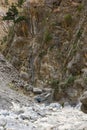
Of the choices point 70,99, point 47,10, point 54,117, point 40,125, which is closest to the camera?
point 40,125

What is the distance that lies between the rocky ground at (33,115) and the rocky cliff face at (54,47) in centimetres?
263

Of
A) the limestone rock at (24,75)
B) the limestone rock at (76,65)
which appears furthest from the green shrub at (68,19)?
the limestone rock at (24,75)

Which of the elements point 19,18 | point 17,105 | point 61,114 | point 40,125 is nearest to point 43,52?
point 19,18

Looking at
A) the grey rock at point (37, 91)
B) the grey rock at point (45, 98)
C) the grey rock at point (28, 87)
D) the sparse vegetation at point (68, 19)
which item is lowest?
the grey rock at point (28, 87)

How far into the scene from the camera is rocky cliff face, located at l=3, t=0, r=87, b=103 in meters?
36.8

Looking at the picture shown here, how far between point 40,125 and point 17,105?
28.0 feet

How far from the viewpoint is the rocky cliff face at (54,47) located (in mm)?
36844

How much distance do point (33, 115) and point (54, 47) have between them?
1565 cm

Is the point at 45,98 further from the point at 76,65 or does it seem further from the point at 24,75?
the point at 24,75

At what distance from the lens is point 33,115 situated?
90.6 ft

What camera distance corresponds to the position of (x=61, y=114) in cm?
2930

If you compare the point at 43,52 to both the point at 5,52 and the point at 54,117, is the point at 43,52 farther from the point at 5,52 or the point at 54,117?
the point at 54,117

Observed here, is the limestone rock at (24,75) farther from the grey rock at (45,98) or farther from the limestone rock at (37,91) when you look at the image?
the grey rock at (45,98)

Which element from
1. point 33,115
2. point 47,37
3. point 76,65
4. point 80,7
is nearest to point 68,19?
point 80,7
